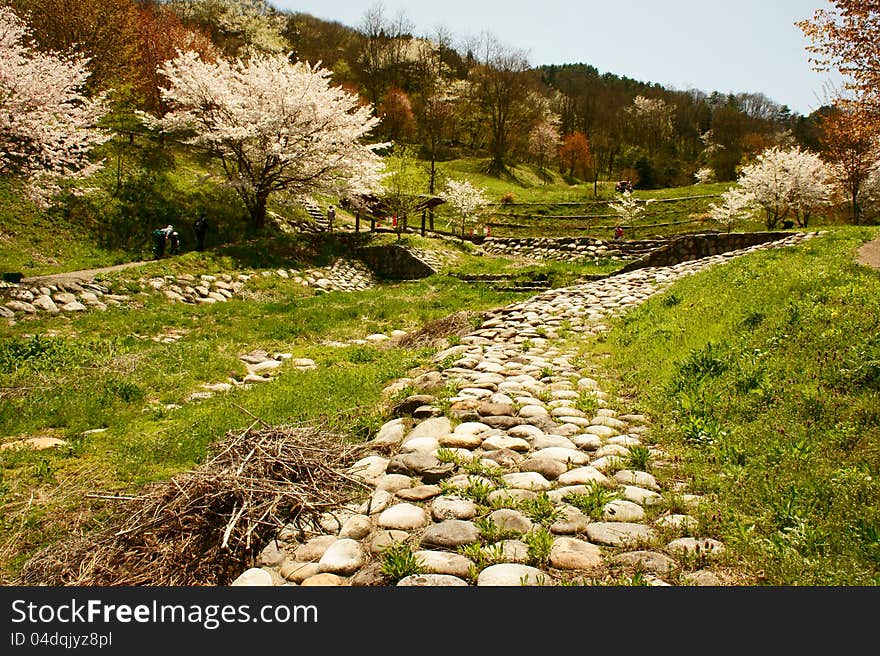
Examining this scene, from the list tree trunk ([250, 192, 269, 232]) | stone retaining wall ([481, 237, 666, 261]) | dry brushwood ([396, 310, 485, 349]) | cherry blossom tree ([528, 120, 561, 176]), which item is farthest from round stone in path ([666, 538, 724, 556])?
cherry blossom tree ([528, 120, 561, 176])

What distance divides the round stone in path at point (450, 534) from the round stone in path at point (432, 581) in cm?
30

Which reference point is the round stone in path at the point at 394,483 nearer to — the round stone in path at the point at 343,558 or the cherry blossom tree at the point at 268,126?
the round stone in path at the point at 343,558

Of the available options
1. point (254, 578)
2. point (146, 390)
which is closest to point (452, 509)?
point (254, 578)

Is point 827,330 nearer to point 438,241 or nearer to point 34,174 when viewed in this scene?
point 34,174

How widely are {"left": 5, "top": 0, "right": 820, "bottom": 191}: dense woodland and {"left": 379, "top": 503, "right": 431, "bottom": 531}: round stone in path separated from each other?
4109 cm

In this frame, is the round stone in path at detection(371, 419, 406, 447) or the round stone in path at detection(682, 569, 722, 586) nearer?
the round stone in path at detection(682, 569, 722, 586)

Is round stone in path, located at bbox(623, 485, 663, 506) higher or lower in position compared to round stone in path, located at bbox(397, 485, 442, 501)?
higher

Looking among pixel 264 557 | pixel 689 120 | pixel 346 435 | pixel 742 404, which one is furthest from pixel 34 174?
pixel 689 120

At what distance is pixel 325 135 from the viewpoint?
813 inches

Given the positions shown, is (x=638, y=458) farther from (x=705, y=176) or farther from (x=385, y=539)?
(x=705, y=176)

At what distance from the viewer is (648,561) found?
2.56 meters

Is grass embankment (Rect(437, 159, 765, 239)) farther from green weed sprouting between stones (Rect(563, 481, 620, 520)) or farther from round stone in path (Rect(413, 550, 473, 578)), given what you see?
round stone in path (Rect(413, 550, 473, 578))

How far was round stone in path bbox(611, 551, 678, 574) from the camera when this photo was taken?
2.50m

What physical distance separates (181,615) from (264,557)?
2.02ft
